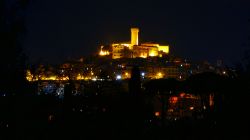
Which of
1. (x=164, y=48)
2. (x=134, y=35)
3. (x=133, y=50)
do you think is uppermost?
(x=134, y=35)

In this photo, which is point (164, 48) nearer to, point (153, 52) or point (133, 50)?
point (153, 52)

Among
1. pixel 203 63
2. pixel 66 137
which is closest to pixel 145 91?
pixel 66 137

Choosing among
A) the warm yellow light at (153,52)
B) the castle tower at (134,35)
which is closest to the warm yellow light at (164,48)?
the warm yellow light at (153,52)

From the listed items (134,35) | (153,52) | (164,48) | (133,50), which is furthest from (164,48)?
(133,50)

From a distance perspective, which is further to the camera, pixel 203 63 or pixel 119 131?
pixel 203 63

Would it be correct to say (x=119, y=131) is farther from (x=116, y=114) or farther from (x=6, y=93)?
(x=6, y=93)

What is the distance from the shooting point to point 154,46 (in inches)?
3974

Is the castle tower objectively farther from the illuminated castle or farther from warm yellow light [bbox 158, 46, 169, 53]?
warm yellow light [bbox 158, 46, 169, 53]

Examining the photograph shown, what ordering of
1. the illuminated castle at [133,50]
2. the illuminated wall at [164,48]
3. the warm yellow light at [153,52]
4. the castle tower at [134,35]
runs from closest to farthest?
the illuminated castle at [133,50] → the warm yellow light at [153,52] → the illuminated wall at [164,48] → the castle tower at [134,35]

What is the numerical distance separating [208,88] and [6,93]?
5449mm

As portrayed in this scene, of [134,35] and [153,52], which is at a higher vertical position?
[134,35]

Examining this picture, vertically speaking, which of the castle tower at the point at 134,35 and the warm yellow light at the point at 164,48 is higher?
the castle tower at the point at 134,35

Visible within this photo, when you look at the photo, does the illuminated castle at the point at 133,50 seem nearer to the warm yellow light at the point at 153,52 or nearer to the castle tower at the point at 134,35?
the warm yellow light at the point at 153,52

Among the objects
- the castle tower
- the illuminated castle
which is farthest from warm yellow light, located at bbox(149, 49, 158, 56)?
the castle tower
